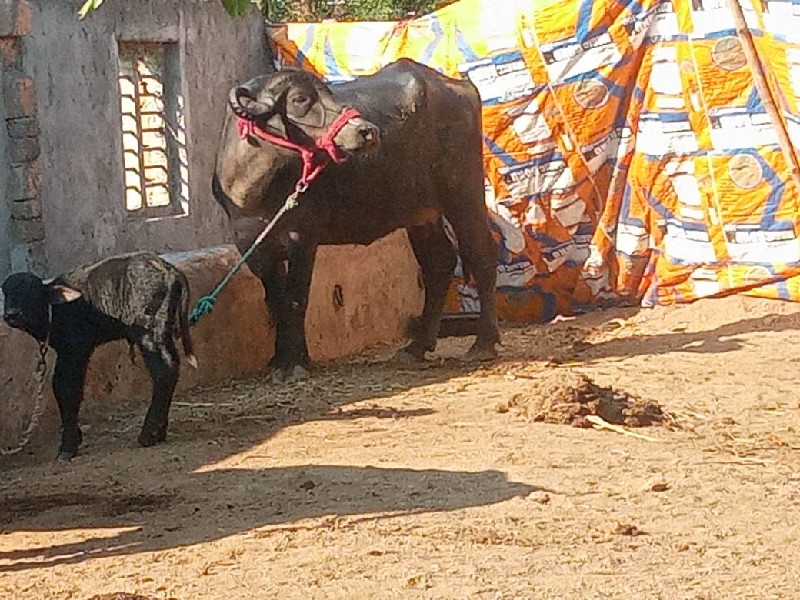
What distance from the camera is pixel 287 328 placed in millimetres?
9312

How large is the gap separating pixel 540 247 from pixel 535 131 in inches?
36.6

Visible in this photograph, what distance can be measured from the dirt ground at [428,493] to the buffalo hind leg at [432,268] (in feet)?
2.67

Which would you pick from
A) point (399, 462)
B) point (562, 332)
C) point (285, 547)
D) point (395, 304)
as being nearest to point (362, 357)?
point (395, 304)

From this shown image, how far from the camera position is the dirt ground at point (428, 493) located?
4.93m

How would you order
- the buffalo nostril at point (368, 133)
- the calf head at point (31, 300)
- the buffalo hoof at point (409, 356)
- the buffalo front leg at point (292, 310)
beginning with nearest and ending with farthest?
the calf head at point (31, 300), the buffalo nostril at point (368, 133), the buffalo front leg at point (292, 310), the buffalo hoof at point (409, 356)

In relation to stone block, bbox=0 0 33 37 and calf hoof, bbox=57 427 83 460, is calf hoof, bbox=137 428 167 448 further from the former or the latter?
stone block, bbox=0 0 33 37

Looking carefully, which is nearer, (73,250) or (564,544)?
(564,544)

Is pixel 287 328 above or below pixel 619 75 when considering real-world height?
below

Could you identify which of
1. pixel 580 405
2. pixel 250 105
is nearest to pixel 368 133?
pixel 250 105

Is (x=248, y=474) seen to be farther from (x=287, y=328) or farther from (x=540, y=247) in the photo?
(x=540, y=247)

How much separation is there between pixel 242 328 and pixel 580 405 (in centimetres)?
260

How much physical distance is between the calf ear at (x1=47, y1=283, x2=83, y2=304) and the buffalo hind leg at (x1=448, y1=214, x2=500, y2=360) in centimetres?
379

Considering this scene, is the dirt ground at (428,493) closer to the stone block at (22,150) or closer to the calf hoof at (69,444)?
the calf hoof at (69,444)

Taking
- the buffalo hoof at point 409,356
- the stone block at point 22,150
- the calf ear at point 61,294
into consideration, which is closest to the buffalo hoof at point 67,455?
the calf ear at point 61,294
